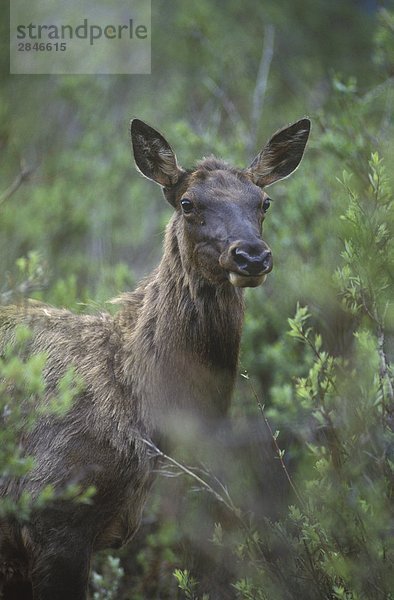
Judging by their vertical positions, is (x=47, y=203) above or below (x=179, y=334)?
above

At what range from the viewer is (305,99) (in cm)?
1357

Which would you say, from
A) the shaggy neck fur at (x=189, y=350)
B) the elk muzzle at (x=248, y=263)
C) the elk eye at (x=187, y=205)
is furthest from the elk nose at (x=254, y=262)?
the elk eye at (x=187, y=205)

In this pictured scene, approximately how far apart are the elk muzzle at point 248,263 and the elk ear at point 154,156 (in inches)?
41.9

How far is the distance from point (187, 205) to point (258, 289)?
3.02 m

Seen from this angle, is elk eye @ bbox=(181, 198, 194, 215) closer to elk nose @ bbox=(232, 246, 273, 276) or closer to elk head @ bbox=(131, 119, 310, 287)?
elk head @ bbox=(131, 119, 310, 287)

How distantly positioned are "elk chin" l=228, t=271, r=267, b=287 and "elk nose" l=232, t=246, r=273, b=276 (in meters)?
0.05

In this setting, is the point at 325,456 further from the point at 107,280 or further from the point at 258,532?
the point at 107,280

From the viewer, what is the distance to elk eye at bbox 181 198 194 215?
5.32 m

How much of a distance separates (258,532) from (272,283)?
3.55 meters

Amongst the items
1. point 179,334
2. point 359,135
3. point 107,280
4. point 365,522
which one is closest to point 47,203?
point 107,280

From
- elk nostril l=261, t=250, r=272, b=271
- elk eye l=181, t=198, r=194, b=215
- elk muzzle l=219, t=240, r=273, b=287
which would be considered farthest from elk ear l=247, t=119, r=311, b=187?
elk nostril l=261, t=250, r=272, b=271

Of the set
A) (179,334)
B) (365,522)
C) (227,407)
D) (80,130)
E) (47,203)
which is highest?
(80,130)

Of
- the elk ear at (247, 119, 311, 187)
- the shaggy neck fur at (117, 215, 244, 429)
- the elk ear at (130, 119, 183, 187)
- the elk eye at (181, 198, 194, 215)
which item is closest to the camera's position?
the shaggy neck fur at (117, 215, 244, 429)

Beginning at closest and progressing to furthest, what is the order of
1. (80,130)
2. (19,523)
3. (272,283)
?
(19,523) < (272,283) < (80,130)
